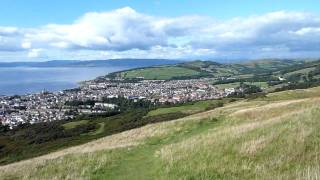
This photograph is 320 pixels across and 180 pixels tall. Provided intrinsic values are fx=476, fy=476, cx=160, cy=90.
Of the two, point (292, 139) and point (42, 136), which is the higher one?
point (292, 139)

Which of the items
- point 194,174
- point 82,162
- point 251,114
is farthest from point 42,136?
point 194,174

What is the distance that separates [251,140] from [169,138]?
1150 centimetres

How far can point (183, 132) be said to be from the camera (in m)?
30.3

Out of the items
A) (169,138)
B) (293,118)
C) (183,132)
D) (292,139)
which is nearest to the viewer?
(292,139)

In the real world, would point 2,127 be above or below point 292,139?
below

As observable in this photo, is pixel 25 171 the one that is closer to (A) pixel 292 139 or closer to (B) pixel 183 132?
(A) pixel 292 139

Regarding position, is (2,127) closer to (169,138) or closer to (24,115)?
(24,115)

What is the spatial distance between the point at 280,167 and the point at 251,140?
3937mm

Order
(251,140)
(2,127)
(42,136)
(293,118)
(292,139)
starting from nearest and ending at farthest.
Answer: (292,139) → (251,140) → (293,118) → (42,136) → (2,127)

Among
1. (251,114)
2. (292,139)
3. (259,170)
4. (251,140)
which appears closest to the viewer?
(259,170)

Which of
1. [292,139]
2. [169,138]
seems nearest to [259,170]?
[292,139]

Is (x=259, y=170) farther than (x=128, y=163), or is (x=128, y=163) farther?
(x=128, y=163)

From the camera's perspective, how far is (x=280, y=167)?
13.4m

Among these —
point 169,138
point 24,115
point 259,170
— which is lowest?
point 24,115
